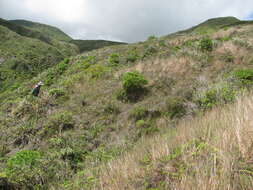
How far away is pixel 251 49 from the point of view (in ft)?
26.4

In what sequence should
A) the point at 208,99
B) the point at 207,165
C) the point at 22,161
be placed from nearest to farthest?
the point at 207,165 → the point at 22,161 → the point at 208,99

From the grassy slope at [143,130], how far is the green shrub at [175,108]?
0.12ft

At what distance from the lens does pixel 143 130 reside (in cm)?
441

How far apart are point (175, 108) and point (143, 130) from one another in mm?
1241

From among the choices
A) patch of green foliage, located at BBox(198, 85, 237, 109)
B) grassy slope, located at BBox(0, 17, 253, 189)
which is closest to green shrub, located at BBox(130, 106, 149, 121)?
grassy slope, located at BBox(0, 17, 253, 189)

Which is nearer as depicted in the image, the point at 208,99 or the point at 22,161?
the point at 22,161

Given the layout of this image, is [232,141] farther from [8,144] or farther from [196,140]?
[8,144]

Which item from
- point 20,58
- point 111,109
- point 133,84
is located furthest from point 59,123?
point 20,58

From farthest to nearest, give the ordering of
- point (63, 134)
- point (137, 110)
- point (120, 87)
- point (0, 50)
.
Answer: point (0, 50) → point (120, 87) → point (137, 110) → point (63, 134)

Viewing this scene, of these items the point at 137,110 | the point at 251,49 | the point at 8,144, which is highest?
the point at 251,49

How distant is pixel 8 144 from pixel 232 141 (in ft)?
20.2

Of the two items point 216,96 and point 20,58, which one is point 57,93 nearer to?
point 216,96

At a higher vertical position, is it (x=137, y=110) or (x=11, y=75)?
(x=11, y=75)

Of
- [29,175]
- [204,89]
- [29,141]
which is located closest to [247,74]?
[204,89]
